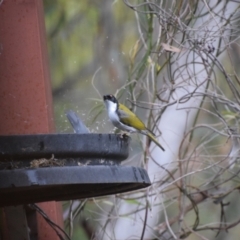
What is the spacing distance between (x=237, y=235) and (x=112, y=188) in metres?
5.57

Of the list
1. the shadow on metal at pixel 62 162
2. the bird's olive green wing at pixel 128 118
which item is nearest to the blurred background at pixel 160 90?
the bird's olive green wing at pixel 128 118

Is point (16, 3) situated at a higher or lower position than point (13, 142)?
higher

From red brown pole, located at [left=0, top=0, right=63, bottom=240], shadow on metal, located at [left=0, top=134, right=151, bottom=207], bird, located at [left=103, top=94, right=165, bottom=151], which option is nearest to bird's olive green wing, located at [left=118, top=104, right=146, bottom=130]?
bird, located at [left=103, top=94, right=165, bottom=151]

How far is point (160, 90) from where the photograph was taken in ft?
18.0

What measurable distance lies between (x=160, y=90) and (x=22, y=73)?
1.71 metres

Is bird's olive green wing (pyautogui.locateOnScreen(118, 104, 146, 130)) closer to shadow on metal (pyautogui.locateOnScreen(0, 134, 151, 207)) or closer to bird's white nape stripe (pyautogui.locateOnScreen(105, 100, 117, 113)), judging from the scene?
bird's white nape stripe (pyautogui.locateOnScreen(105, 100, 117, 113))

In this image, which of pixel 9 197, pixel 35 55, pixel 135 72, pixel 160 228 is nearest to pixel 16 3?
pixel 35 55

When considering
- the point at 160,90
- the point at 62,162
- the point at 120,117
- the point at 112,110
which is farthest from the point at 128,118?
the point at 62,162

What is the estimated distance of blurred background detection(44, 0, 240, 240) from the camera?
15.9 feet

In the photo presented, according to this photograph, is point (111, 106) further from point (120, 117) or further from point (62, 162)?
point (62, 162)

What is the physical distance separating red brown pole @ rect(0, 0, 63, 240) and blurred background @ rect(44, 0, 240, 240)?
12cm

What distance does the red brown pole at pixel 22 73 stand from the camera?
154 inches

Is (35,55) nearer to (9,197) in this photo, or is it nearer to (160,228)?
(9,197)

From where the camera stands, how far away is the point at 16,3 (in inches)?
156
